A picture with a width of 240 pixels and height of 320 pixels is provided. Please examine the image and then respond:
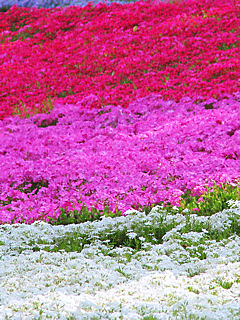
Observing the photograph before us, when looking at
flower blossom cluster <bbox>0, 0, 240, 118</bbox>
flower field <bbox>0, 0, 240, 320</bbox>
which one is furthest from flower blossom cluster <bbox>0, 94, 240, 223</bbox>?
flower blossom cluster <bbox>0, 0, 240, 118</bbox>

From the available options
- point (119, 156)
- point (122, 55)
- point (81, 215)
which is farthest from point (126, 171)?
point (122, 55)

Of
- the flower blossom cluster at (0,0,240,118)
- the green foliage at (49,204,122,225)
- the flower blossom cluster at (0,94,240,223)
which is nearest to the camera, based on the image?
the green foliage at (49,204,122,225)

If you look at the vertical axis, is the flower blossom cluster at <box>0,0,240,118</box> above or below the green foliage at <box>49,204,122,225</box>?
below

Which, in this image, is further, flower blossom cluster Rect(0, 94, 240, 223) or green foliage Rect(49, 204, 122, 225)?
flower blossom cluster Rect(0, 94, 240, 223)

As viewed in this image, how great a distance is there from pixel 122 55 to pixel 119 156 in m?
10.8

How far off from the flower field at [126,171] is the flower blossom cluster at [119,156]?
0.04 m

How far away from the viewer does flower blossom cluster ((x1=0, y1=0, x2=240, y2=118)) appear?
57.6ft

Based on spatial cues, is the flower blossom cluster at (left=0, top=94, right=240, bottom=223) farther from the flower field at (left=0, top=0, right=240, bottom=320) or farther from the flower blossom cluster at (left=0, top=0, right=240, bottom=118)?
the flower blossom cluster at (left=0, top=0, right=240, bottom=118)

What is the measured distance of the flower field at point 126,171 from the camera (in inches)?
238

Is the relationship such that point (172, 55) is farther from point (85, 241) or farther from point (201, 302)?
point (201, 302)

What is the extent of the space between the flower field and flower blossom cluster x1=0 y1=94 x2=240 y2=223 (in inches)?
1.7

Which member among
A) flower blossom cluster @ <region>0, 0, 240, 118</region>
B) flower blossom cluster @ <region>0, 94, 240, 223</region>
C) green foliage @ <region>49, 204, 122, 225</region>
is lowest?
flower blossom cluster @ <region>0, 0, 240, 118</region>

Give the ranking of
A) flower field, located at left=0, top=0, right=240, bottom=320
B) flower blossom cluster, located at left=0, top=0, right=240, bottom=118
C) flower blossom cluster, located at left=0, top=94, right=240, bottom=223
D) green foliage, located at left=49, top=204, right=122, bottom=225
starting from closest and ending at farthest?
flower field, located at left=0, top=0, right=240, bottom=320 < green foliage, located at left=49, top=204, right=122, bottom=225 < flower blossom cluster, located at left=0, top=94, right=240, bottom=223 < flower blossom cluster, located at left=0, top=0, right=240, bottom=118

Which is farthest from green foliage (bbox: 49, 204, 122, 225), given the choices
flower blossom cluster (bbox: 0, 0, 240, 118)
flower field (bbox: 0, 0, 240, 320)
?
flower blossom cluster (bbox: 0, 0, 240, 118)
